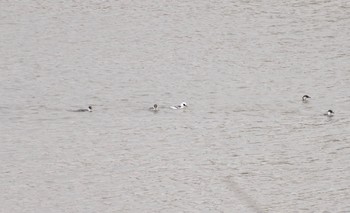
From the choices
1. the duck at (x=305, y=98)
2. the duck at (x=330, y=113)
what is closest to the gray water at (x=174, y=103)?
the duck at (x=305, y=98)

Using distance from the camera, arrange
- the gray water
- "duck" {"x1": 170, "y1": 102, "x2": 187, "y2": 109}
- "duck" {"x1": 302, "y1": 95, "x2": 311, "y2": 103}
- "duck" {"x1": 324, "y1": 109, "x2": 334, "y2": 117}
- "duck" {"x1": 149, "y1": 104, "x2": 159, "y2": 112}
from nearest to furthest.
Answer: the gray water
"duck" {"x1": 324, "y1": 109, "x2": 334, "y2": 117}
"duck" {"x1": 149, "y1": 104, "x2": 159, "y2": 112}
"duck" {"x1": 170, "y1": 102, "x2": 187, "y2": 109}
"duck" {"x1": 302, "y1": 95, "x2": 311, "y2": 103}

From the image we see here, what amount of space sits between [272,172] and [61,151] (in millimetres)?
4320

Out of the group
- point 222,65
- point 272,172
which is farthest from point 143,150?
point 222,65

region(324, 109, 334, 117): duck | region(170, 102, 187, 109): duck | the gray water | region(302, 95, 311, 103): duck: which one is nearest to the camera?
the gray water

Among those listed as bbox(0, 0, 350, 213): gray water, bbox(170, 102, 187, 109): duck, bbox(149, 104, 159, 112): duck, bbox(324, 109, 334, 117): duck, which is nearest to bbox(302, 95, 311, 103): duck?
bbox(0, 0, 350, 213): gray water

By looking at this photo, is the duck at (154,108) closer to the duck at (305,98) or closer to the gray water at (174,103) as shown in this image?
the gray water at (174,103)

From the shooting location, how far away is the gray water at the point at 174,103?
2042cm

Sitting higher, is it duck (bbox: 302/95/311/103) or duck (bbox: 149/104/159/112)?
duck (bbox: 302/95/311/103)

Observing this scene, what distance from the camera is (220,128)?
25.1m

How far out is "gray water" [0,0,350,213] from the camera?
20.4 metres

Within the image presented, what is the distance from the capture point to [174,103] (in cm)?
2739

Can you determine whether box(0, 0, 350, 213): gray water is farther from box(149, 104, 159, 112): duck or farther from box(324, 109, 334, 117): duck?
box(324, 109, 334, 117): duck

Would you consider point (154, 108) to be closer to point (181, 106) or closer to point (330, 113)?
point (181, 106)

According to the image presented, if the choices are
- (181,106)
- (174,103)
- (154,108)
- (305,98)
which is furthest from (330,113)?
(154,108)
